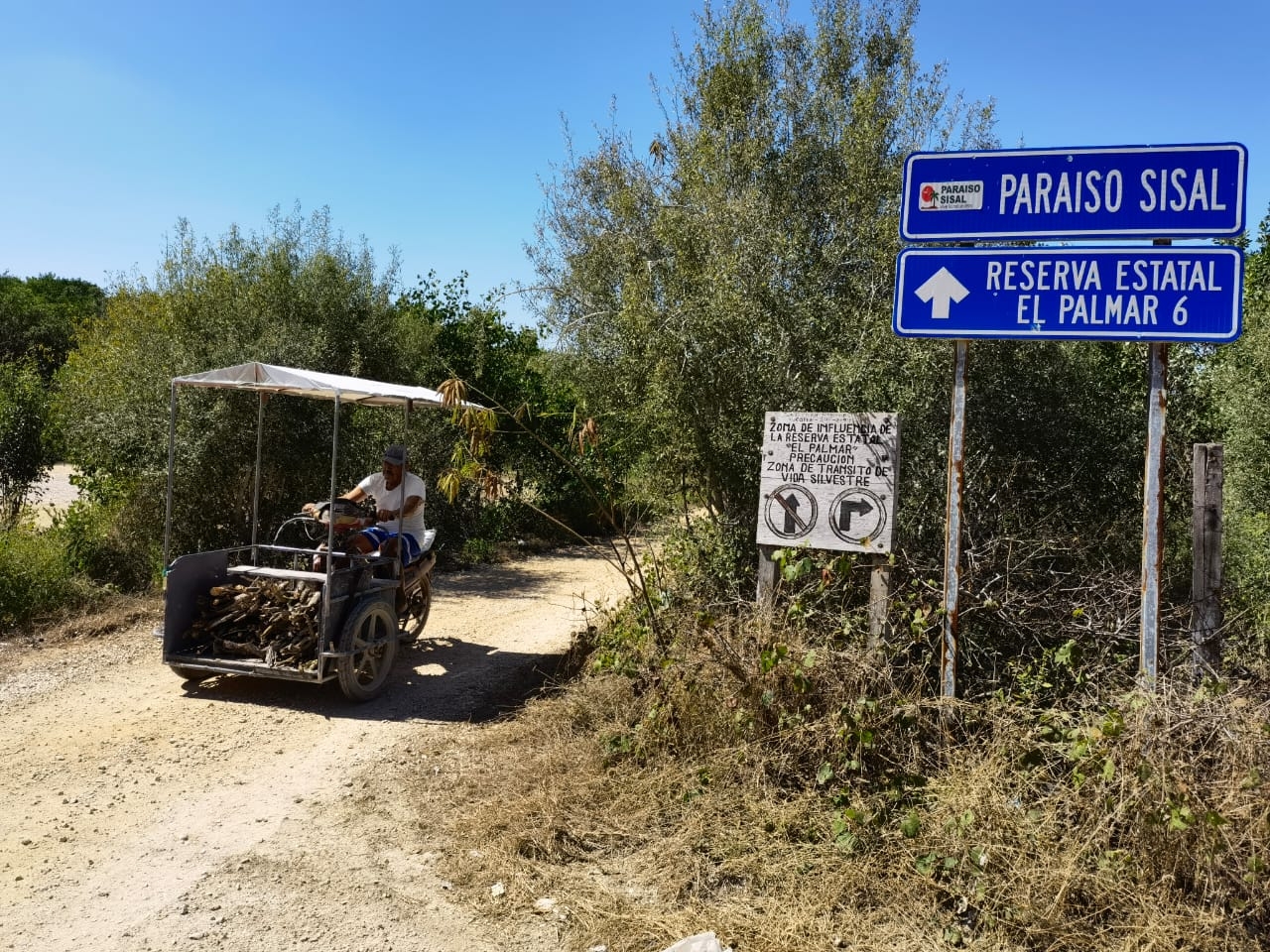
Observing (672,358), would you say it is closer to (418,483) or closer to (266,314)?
(418,483)

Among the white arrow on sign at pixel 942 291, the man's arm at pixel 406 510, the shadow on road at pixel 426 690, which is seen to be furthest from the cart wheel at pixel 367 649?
the white arrow on sign at pixel 942 291

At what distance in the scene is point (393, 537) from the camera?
8.05 meters

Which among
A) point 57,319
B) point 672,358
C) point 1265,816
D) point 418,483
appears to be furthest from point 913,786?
point 57,319

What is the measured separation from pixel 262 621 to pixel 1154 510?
19.1ft

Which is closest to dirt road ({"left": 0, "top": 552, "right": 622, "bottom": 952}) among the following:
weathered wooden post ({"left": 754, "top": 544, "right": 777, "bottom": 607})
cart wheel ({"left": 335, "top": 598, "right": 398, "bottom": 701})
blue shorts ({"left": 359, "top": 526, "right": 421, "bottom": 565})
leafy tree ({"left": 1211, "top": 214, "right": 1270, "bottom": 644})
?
cart wheel ({"left": 335, "top": 598, "right": 398, "bottom": 701})

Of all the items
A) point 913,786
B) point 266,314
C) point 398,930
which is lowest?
point 398,930

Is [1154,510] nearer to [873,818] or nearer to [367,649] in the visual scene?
[873,818]

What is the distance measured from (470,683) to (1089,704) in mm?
4713

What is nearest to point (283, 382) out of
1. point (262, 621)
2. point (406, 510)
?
point (262, 621)

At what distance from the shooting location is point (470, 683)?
24.9 feet

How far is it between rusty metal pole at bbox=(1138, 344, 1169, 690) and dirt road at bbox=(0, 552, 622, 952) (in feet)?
9.30

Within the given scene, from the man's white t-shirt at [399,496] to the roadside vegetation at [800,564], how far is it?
2.93ft

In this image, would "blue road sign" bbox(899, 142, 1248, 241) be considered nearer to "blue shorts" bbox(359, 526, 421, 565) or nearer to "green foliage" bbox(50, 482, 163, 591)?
"blue shorts" bbox(359, 526, 421, 565)

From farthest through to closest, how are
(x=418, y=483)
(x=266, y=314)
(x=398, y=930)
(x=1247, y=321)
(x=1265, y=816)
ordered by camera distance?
(x=266, y=314), (x=1247, y=321), (x=418, y=483), (x=398, y=930), (x=1265, y=816)
